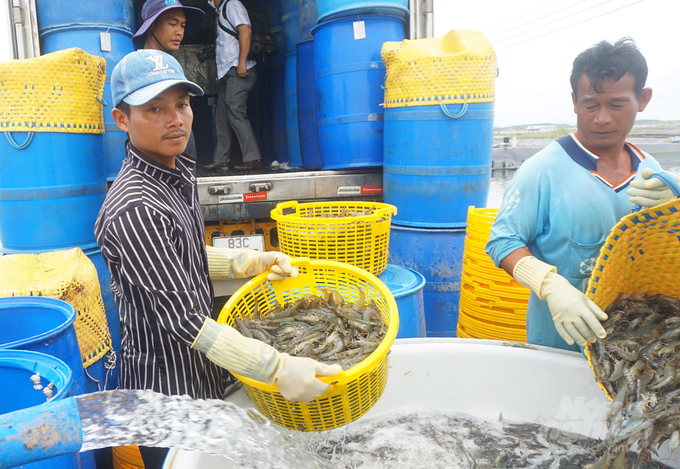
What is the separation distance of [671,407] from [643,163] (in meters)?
1.04

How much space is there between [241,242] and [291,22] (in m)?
2.94

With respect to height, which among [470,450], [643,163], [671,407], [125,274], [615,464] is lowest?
[470,450]

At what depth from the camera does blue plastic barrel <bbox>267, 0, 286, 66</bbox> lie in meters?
5.59

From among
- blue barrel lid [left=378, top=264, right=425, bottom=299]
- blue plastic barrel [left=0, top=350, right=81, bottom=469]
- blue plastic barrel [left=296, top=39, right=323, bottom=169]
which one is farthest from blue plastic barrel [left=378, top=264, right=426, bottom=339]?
blue plastic barrel [left=296, top=39, right=323, bottom=169]

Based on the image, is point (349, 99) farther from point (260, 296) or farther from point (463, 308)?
A: point (260, 296)

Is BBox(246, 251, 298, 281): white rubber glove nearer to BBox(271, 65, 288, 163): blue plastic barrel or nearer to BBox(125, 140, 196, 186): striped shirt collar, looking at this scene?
BBox(125, 140, 196, 186): striped shirt collar

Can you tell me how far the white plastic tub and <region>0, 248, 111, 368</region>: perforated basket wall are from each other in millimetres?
1599

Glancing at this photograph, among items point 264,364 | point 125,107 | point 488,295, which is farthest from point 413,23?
point 264,364

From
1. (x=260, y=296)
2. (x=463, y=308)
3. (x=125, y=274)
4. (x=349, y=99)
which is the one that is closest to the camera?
(x=125, y=274)

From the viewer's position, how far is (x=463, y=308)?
3363mm

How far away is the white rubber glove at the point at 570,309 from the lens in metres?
1.59

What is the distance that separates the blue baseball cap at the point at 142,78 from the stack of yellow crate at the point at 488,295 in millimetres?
2197

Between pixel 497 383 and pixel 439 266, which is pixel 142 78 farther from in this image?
pixel 439 266

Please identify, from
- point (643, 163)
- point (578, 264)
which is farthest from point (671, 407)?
point (643, 163)
